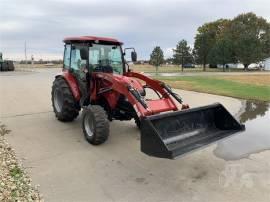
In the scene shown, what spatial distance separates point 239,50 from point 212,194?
156 feet

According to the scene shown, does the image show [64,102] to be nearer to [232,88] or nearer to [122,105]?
[122,105]

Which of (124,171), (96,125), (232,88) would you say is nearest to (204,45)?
(232,88)

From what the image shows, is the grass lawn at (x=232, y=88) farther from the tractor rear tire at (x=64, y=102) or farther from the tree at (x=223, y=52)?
the tree at (x=223, y=52)

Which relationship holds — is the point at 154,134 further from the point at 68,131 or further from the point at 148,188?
the point at 68,131

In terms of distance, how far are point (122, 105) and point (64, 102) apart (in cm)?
168

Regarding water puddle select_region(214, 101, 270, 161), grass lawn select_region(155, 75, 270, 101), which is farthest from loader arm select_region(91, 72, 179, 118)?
grass lawn select_region(155, 75, 270, 101)

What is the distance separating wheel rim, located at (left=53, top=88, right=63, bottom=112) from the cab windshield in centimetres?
136

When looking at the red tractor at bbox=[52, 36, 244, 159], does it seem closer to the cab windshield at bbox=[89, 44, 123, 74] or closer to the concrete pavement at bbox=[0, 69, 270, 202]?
the cab windshield at bbox=[89, 44, 123, 74]

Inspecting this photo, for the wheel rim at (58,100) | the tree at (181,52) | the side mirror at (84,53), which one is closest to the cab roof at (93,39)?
the side mirror at (84,53)

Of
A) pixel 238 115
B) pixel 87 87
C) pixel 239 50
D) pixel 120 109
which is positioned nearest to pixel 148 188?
pixel 120 109

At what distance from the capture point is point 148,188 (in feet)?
14.4

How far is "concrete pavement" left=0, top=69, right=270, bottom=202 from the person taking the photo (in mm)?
4211

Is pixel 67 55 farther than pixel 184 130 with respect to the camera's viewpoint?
Yes

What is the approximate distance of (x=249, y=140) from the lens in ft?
22.4
